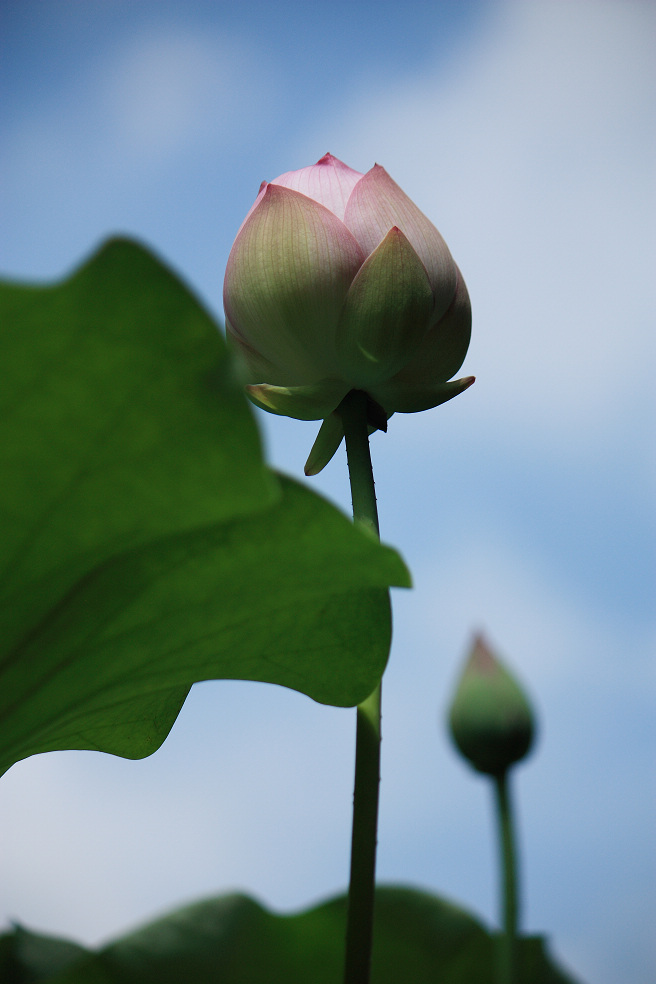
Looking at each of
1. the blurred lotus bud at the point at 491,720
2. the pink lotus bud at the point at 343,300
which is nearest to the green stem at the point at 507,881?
the blurred lotus bud at the point at 491,720

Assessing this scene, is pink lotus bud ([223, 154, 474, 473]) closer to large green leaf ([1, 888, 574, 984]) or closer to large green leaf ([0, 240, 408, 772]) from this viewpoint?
large green leaf ([0, 240, 408, 772])

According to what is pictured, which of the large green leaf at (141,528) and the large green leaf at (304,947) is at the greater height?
the large green leaf at (141,528)

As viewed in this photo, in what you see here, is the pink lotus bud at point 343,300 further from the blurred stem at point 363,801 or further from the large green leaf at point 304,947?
the large green leaf at point 304,947

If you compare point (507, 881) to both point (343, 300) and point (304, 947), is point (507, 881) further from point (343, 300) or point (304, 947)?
point (343, 300)

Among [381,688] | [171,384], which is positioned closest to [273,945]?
[381,688]

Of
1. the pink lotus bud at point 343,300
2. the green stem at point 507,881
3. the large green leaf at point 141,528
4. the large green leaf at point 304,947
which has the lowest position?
the large green leaf at point 304,947

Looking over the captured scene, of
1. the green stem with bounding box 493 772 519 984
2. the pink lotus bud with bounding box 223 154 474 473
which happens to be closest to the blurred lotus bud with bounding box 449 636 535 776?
the green stem with bounding box 493 772 519 984

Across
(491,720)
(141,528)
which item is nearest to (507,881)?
(491,720)
